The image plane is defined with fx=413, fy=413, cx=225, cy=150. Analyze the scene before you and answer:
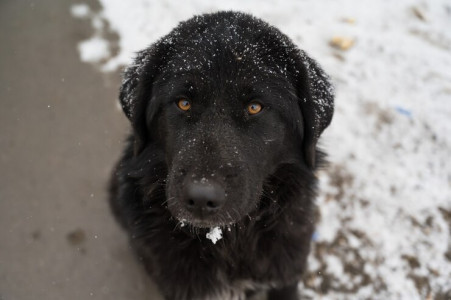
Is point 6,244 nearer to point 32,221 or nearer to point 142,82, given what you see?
point 32,221

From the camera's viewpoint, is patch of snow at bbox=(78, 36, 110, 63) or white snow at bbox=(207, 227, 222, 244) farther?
patch of snow at bbox=(78, 36, 110, 63)

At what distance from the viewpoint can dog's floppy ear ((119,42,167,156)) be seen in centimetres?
248

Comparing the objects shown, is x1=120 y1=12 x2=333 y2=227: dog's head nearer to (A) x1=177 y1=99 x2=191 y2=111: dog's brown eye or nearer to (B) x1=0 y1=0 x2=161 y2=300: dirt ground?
(A) x1=177 y1=99 x2=191 y2=111: dog's brown eye

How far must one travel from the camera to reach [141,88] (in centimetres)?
248

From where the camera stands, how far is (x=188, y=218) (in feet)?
7.11

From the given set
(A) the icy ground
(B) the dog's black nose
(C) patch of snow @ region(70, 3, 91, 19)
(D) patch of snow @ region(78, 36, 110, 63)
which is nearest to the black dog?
(B) the dog's black nose

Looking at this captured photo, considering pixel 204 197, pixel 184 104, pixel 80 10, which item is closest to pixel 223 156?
pixel 204 197

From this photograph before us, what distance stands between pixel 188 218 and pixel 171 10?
3302mm

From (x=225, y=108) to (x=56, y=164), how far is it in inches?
89.2

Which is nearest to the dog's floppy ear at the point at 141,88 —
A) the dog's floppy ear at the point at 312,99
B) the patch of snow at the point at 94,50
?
the dog's floppy ear at the point at 312,99

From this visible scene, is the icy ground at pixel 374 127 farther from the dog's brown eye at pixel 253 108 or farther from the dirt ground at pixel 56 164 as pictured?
the dog's brown eye at pixel 253 108

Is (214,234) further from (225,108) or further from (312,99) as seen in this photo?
(312,99)

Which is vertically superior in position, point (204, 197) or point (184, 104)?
→ point (184, 104)

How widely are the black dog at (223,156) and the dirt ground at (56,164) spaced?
682 mm
